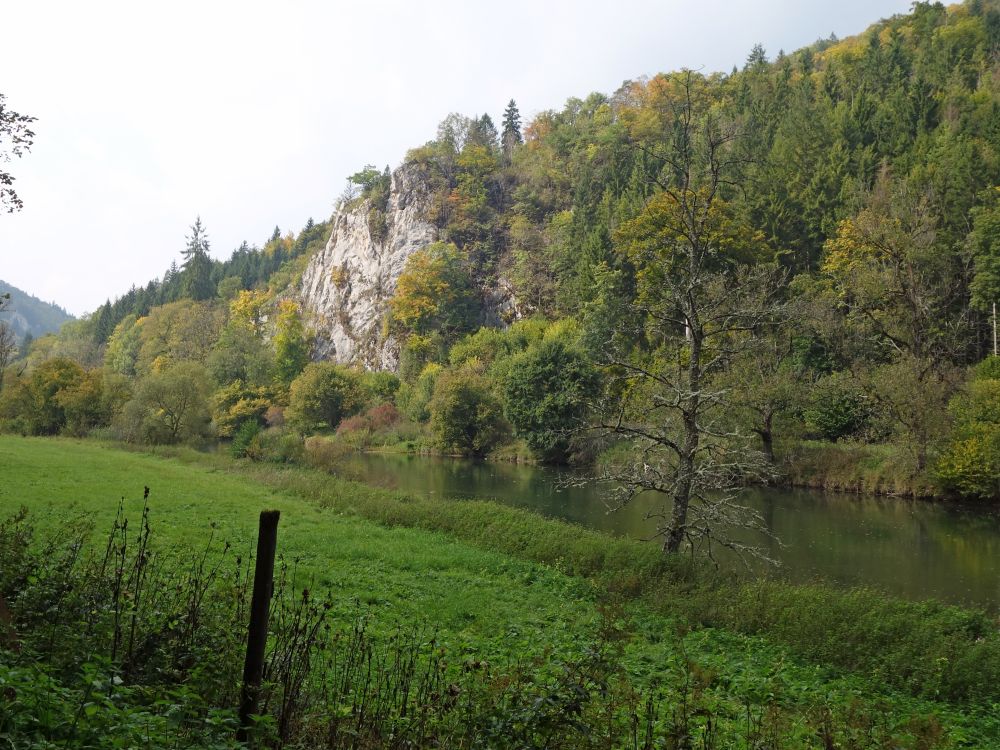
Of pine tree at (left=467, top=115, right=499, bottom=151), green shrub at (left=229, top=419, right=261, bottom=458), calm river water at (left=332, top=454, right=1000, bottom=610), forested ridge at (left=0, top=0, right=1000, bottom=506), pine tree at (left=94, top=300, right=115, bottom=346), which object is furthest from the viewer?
pine tree at (left=94, top=300, right=115, bottom=346)

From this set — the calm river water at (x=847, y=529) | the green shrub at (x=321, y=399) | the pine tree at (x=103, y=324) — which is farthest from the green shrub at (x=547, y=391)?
the pine tree at (x=103, y=324)

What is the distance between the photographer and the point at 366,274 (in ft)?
304

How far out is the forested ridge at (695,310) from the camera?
20328 mm

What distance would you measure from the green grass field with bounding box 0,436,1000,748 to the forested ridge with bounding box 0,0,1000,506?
10.4ft

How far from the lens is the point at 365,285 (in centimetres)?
9175

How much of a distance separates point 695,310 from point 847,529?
15793mm

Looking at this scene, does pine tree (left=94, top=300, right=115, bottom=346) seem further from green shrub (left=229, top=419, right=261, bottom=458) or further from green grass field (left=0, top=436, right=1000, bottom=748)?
green grass field (left=0, top=436, right=1000, bottom=748)

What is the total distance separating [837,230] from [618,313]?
1737cm

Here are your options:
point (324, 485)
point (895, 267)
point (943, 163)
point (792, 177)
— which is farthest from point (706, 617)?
point (792, 177)

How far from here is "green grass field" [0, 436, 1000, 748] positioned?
8.03 metres

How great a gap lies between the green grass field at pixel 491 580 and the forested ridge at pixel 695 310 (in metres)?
3.18

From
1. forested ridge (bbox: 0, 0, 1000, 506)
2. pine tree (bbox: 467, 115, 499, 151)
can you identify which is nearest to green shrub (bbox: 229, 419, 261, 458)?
forested ridge (bbox: 0, 0, 1000, 506)

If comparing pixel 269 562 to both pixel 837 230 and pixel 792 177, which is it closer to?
pixel 837 230

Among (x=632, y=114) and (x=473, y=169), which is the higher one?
(x=632, y=114)
